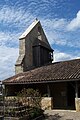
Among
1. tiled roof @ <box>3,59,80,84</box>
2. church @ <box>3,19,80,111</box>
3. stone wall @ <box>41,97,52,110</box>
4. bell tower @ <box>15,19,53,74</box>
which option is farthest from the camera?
A: bell tower @ <box>15,19,53,74</box>

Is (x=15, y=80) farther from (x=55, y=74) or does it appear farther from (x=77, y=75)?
(x=77, y=75)

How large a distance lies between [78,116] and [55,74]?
6263mm

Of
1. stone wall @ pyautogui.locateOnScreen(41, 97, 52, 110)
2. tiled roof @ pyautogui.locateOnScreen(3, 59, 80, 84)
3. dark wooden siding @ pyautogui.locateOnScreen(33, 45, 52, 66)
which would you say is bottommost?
stone wall @ pyautogui.locateOnScreen(41, 97, 52, 110)

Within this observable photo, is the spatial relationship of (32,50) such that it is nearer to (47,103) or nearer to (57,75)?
(57,75)

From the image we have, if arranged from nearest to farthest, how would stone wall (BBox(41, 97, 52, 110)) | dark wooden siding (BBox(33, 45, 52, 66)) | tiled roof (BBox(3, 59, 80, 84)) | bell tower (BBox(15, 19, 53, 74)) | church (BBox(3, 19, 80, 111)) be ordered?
tiled roof (BBox(3, 59, 80, 84))
stone wall (BBox(41, 97, 52, 110))
church (BBox(3, 19, 80, 111))
bell tower (BBox(15, 19, 53, 74))
dark wooden siding (BBox(33, 45, 52, 66))

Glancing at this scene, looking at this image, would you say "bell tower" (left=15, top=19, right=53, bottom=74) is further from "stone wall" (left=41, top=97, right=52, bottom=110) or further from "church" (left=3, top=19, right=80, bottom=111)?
"stone wall" (left=41, top=97, right=52, bottom=110)

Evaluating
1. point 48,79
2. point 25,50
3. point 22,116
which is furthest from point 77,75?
point 25,50

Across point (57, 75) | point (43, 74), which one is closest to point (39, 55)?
point (43, 74)

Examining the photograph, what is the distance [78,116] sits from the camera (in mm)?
17469

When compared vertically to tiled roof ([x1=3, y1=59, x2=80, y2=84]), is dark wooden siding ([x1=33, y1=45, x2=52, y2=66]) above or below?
above

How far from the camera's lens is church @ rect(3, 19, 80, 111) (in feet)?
72.2

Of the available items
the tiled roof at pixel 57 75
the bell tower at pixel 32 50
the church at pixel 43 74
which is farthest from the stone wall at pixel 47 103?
the bell tower at pixel 32 50

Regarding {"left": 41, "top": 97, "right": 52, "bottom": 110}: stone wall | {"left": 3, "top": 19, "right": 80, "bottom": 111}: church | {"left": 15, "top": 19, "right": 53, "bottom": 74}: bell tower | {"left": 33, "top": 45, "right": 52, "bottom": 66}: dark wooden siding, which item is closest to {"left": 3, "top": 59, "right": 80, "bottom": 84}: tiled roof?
{"left": 3, "top": 19, "right": 80, "bottom": 111}: church

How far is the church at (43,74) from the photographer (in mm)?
21997
